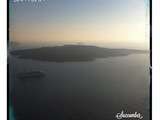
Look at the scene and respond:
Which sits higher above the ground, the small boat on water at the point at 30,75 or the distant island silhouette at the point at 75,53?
the distant island silhouette at the point at 75,53

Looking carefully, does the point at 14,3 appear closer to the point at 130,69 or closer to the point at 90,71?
the point at 90,71
